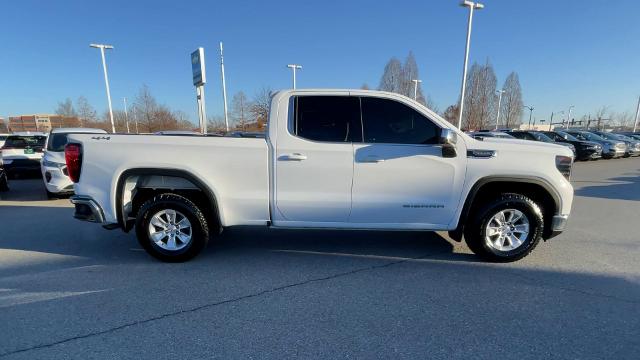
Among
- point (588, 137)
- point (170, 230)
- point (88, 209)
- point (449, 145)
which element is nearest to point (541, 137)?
point (588, 137)

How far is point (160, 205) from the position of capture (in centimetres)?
394

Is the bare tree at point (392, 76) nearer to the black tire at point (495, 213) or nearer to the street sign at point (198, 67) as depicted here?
the street sign at point (198, 67)

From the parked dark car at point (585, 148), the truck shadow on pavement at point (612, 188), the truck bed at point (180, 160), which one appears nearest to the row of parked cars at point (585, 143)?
the parked dark car at point (585, 148)

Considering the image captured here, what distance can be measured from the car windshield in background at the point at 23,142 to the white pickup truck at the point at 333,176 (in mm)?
8552

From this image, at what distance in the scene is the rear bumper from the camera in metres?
3.86

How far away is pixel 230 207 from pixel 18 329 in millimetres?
2079

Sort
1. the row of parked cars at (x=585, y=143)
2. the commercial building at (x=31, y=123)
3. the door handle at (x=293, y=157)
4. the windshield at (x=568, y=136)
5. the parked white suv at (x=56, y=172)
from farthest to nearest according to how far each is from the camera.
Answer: the commercial building at (x=31, y=123) → the windshield at (x=568, y=136) → the row of parked cars at (x=585, y=143) → the parked white suv at (x=56, y=172) → the door handle at (x=293, y=157)

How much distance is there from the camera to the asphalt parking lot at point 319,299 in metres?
2.50

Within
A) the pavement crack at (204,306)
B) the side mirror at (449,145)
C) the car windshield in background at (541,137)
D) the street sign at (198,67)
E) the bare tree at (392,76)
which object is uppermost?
the bare tree at (392,76)

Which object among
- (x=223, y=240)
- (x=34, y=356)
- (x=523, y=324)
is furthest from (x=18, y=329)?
(x=523, y=324)

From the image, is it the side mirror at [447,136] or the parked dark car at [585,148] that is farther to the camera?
the parked dark car at [585,148]

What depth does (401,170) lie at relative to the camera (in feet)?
12.4

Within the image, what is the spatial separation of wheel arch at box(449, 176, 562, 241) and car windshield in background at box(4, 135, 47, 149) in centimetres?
1205

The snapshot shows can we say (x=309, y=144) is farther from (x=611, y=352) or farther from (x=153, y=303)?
(x=611, y=352)
